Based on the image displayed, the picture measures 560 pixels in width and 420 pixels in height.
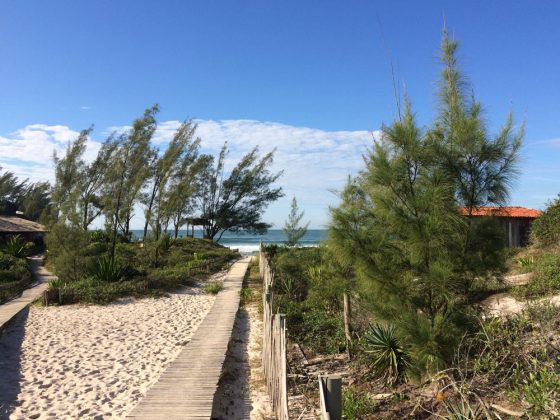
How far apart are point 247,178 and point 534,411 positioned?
37.7 m

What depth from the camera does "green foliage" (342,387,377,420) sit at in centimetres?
464

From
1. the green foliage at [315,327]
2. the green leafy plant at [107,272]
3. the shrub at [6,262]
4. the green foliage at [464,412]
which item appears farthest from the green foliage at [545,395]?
the shrub at [6,262]

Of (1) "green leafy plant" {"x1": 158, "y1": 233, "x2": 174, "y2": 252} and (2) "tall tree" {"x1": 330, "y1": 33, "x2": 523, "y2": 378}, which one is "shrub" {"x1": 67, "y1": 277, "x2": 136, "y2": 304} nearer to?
(1) "green leafy plant" {"x1": 158, "y1": 233, "x2": 174, "y2": 252}

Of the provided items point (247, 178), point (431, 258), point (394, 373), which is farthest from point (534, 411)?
point (247, 178)

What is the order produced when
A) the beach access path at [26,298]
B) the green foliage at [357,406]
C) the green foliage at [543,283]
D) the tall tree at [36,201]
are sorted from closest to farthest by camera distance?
1. the green foliage at [357,406]
2. the green foliage at [543,283]
3. the beach access path at [26,298]
4. the tall tree at [36,201]

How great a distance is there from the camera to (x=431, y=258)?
504cm

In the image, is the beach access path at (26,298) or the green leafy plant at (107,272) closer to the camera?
the beach access path at (26,298)

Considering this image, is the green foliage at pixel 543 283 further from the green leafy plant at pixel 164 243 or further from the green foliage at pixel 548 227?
the green leafy plant at pixel 164 243

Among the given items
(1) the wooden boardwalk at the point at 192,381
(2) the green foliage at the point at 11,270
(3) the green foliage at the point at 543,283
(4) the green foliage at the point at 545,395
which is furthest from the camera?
(2) the green foliage at the point at 11,270

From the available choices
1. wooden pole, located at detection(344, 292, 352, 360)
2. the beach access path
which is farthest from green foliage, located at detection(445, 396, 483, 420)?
the beach access path

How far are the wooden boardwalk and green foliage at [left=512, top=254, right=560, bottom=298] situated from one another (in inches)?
252

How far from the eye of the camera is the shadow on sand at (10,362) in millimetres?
5797

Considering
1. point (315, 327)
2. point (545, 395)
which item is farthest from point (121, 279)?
point (545, 395)

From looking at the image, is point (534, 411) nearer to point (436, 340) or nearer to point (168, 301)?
point (436, 340)
